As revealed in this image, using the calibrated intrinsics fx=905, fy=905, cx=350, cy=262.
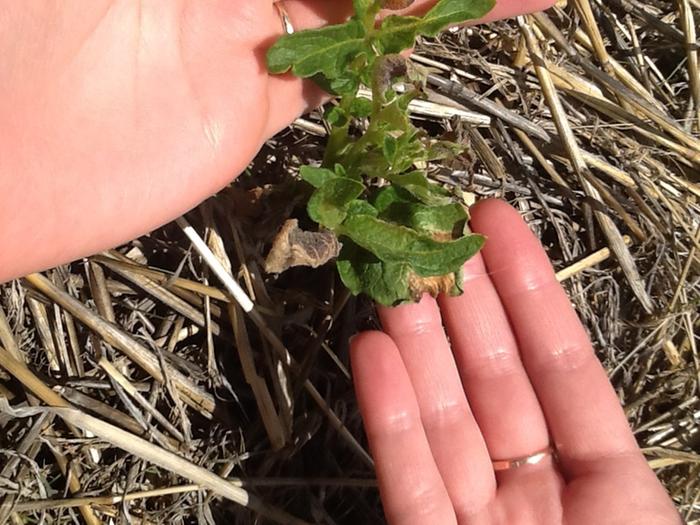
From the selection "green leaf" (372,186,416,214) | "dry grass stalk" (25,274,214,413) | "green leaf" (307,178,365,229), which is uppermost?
"green leaf" (307,178,365,229)

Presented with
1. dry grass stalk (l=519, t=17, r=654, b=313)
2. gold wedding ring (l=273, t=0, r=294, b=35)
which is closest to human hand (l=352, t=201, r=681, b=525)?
dry grass stalk (l=519, t=17, r=654, b=313)

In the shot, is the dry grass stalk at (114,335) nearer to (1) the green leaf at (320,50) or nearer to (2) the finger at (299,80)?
(2) the finger at (299,80)

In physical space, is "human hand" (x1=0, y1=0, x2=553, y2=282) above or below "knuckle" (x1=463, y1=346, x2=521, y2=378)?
above

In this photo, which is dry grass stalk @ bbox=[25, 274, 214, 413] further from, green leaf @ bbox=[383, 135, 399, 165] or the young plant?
green leaf @ bbox=[383, 135, 399, 165]

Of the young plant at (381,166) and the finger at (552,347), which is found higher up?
the young plant at (381,166)

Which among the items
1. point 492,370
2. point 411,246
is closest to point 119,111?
point 411,246

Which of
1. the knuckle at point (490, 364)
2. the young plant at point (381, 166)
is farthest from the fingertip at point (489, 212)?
the knuckle at point (490, 364)

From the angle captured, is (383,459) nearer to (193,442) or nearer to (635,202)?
(193,442)

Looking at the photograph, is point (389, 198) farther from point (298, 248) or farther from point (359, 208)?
point (298, 248)
